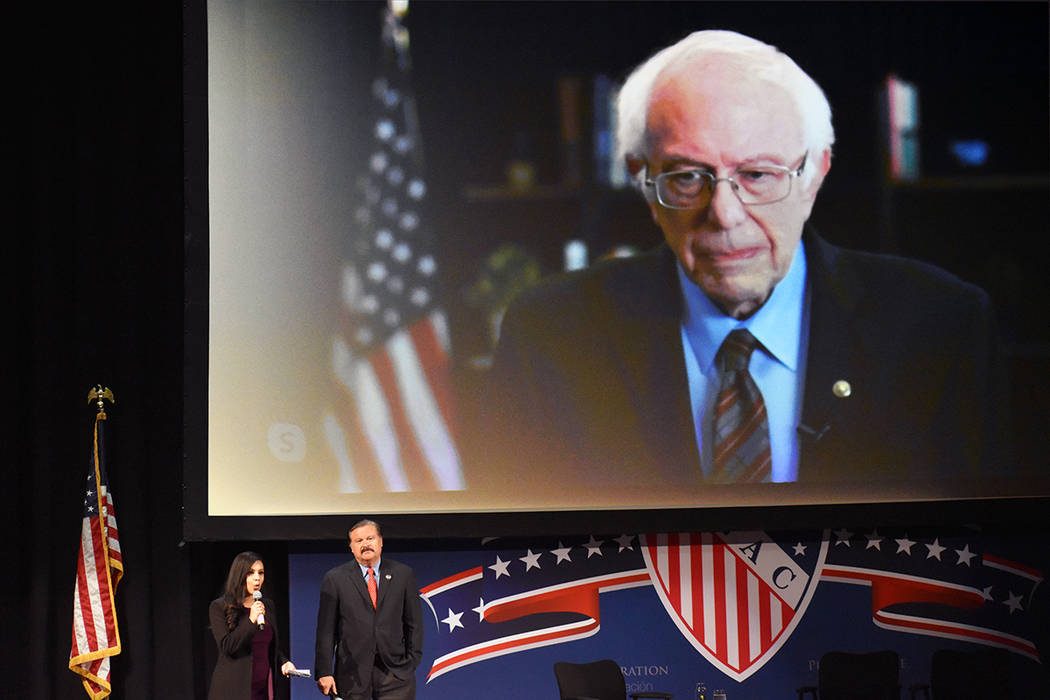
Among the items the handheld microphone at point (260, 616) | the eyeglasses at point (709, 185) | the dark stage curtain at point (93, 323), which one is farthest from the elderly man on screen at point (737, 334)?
the dark stage curtain at point (93, 323)

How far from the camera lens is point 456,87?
19.1 feet

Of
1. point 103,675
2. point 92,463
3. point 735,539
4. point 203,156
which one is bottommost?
point 103,675

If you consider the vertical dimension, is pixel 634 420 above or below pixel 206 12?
below

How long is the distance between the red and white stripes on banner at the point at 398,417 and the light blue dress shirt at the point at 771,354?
1.34 m

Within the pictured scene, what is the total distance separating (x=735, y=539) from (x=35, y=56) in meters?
4.72

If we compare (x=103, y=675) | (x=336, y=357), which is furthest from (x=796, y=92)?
(x=103, y=675)

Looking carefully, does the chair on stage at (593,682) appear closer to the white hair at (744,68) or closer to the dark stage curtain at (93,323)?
the dark stage curtain at (93,323)

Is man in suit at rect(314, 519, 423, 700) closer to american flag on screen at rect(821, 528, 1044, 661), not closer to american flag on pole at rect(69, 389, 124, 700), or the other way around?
american flag on pole at rect(69, 389, 124, 700)

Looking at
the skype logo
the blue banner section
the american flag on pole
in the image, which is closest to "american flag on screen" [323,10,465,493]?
the skype logo

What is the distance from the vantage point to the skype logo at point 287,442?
222 inches

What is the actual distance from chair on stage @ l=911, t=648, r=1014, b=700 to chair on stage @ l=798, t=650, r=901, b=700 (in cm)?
26

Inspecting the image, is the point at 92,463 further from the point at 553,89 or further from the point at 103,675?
the point at 553,89

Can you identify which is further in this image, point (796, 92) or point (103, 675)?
point (796, 92)

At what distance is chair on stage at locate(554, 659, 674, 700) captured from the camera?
17.6 ft
